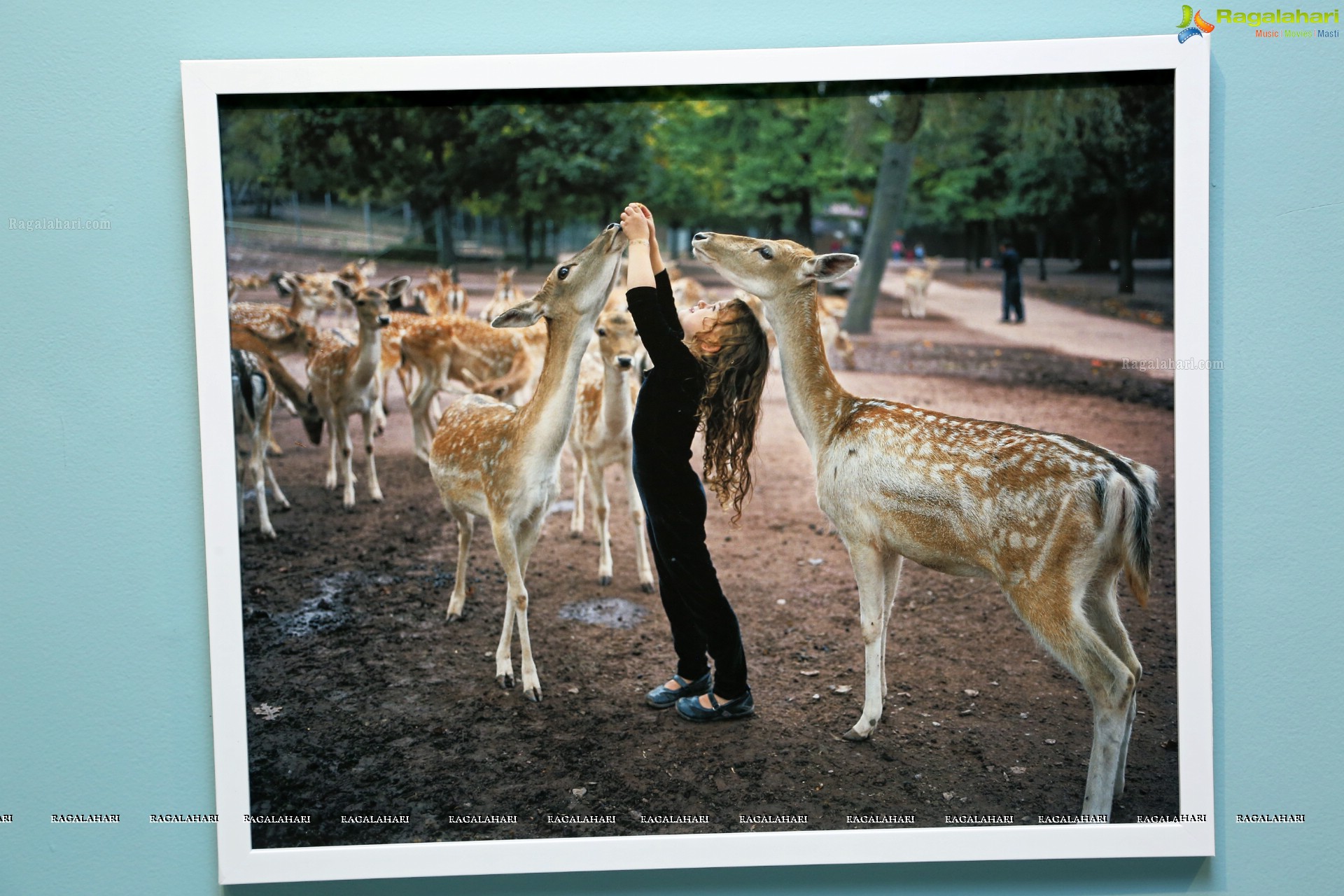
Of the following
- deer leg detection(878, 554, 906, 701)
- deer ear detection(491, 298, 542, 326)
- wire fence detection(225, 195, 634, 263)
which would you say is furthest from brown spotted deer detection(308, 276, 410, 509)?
deer leg detection(878, 554, 906, 701)

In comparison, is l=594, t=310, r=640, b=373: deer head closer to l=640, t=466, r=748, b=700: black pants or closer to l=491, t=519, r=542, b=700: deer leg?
l=640, t=466, r=748, b=700: black pants

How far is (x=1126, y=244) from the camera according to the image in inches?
80.4

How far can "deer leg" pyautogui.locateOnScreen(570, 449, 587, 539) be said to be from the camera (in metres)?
2.26

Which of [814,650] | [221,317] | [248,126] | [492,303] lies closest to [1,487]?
[221,317]

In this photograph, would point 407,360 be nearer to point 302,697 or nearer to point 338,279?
point 338,279

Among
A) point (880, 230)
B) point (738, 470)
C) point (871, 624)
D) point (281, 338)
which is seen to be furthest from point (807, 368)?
point (281, 338)

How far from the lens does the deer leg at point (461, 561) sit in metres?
2.12

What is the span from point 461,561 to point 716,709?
2.33 ft

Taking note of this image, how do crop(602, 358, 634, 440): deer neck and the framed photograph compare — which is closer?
the framed photograph

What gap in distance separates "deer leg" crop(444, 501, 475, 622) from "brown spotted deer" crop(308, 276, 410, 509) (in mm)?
225

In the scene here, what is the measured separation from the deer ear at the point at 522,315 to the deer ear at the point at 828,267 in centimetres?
64

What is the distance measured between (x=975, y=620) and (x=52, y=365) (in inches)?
88.9

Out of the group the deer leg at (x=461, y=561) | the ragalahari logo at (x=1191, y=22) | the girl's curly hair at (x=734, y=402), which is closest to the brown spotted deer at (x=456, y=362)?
the deer leg at (x=461, y=561)

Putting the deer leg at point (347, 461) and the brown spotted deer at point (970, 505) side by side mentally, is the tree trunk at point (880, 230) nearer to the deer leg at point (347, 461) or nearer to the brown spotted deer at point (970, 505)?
the brown spotted deer at point (970, 505)
